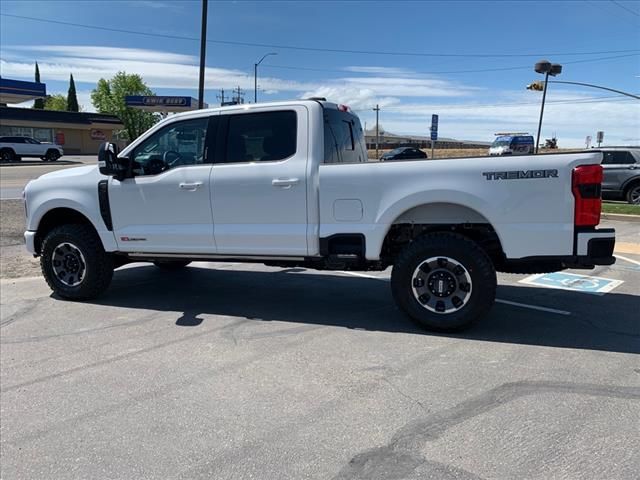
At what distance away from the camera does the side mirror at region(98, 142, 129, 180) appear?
19.2 ft

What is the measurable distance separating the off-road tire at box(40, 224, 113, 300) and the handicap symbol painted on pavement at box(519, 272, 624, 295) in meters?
5.28

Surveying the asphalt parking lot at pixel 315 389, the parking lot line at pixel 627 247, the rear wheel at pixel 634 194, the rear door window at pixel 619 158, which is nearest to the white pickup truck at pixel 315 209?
the asphalt parking lot at pixel 315 389

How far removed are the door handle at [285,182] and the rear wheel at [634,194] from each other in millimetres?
14840

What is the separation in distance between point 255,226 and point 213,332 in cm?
112

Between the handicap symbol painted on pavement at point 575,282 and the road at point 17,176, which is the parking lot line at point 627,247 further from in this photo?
the road at point 17,176

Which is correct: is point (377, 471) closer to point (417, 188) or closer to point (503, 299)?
point (417, 188)

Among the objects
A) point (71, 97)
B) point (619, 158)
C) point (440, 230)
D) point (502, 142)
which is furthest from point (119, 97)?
point (440, 230)

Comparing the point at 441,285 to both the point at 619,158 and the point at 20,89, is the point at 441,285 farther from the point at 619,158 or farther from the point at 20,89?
the point at 20,89

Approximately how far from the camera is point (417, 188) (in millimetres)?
4891

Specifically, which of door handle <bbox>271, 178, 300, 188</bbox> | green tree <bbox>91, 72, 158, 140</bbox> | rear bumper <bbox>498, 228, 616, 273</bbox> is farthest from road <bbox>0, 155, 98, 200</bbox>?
green tree <bbox>91, 72, 158, 140</bbox>

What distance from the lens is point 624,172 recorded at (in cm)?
1661

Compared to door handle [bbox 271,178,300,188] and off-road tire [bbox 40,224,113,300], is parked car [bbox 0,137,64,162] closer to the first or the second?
off-road tire [bbox 40,224,113,300]

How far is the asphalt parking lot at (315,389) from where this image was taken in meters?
3.01

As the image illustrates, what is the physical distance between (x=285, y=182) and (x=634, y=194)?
14.9m
